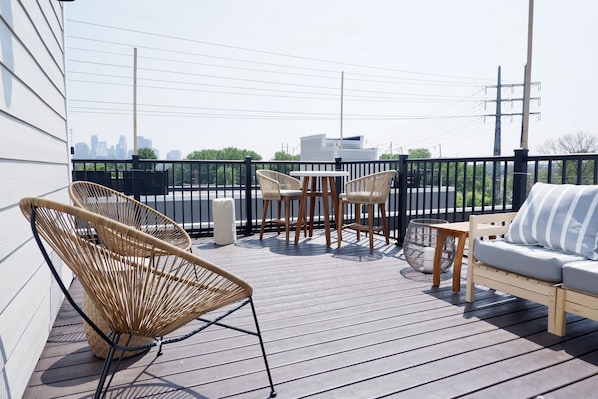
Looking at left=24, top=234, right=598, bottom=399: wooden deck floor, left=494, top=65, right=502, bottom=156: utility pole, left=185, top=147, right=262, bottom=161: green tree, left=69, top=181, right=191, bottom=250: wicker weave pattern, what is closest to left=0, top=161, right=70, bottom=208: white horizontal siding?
left=69, top=181, right=191, bottom=250: wicker weave pattern

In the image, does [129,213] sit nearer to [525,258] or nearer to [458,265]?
[458,265]

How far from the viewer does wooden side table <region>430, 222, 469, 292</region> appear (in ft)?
9.55

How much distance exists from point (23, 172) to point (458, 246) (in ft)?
9.29

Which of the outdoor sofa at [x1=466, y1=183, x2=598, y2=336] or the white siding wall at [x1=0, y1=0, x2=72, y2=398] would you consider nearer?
the white siding wall at [x1=0, y1=0, x2=72, y2=398]

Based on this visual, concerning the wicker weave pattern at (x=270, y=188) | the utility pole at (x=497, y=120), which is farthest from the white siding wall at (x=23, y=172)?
the utility pole at (x=497, y=120)

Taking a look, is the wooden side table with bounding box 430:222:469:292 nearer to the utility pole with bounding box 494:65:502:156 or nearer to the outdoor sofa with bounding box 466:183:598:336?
the outdoor sofa with bounding box 466:183:598:336

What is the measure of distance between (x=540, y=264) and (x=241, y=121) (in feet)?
103

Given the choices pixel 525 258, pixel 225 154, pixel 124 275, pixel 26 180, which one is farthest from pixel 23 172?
pixel 225 154

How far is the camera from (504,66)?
2466 centimetres

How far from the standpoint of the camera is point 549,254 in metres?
2.29

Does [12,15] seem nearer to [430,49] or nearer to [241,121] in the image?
[430,49]

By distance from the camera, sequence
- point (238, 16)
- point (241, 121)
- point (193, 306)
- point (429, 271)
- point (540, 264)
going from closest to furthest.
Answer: point (193, 306) → point (540, 264) → point (429, 271) → point (238, 16) → point (241, 121)

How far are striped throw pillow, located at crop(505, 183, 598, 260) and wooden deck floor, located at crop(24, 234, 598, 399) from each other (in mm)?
498

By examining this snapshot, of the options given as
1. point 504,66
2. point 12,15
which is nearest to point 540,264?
point 12,15
